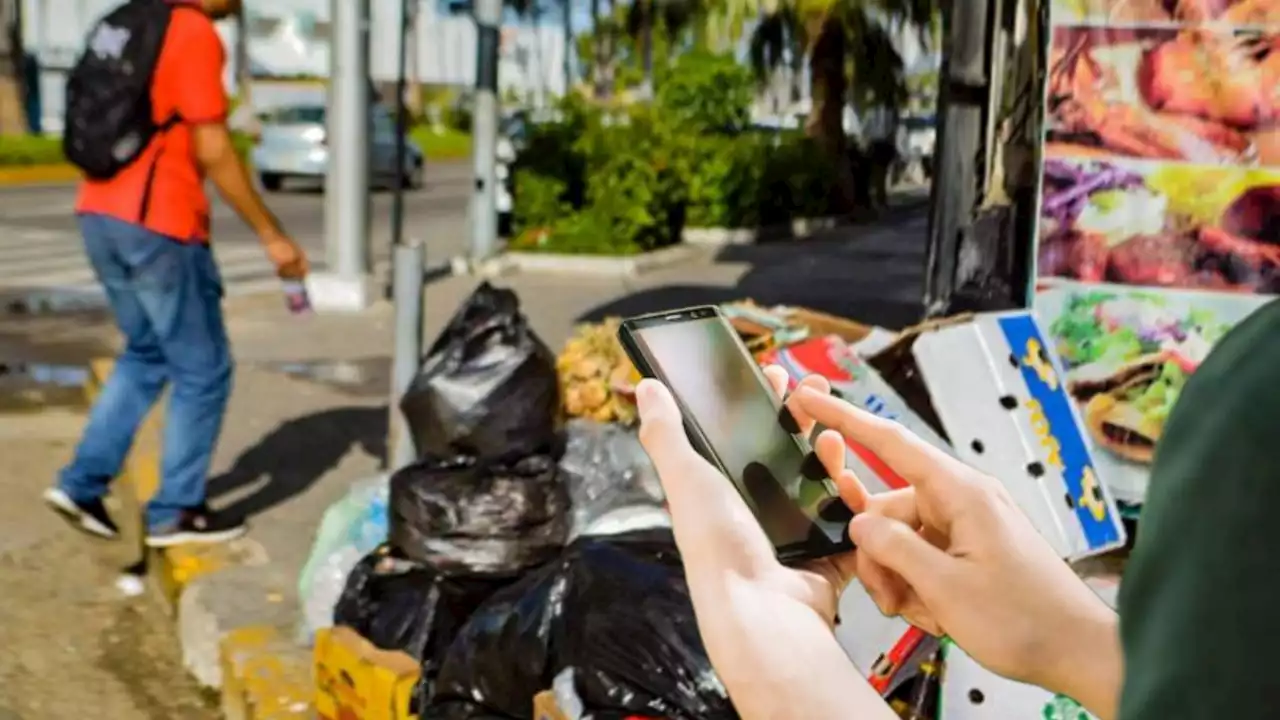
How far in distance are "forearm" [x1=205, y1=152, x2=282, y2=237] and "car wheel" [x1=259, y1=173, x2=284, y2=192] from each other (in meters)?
21.1

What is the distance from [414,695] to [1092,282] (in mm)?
1863

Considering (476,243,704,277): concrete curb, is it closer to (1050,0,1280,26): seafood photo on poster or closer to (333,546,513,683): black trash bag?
(333,546,513,683): black trash bag

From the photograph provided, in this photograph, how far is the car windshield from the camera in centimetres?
2603

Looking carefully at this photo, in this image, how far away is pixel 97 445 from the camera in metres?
4.99

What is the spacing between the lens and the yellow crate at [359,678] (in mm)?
3201

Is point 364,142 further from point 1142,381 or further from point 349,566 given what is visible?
point 1142,381

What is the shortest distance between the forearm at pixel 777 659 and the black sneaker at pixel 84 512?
4.34m

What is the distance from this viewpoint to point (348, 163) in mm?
10414

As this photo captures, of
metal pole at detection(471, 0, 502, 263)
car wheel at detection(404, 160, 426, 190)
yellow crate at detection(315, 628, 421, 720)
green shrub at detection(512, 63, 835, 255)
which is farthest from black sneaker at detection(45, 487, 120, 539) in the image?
car wheel at detection(404, 160, 426, 190)

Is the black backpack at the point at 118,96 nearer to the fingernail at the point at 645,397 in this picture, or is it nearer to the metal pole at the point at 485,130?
the fingernail at the point at 645,397

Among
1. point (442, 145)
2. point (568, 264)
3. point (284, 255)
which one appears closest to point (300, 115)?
point (568, 264)

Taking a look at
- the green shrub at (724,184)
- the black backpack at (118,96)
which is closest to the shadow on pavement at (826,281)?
the green shrub at (724,184)

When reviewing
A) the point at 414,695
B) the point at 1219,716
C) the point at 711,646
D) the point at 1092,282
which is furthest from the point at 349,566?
the point at 1219,716

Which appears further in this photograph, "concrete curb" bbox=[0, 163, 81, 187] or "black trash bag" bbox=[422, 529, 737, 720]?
"concrete curb" bbox=[0, 163, 81, 187]
